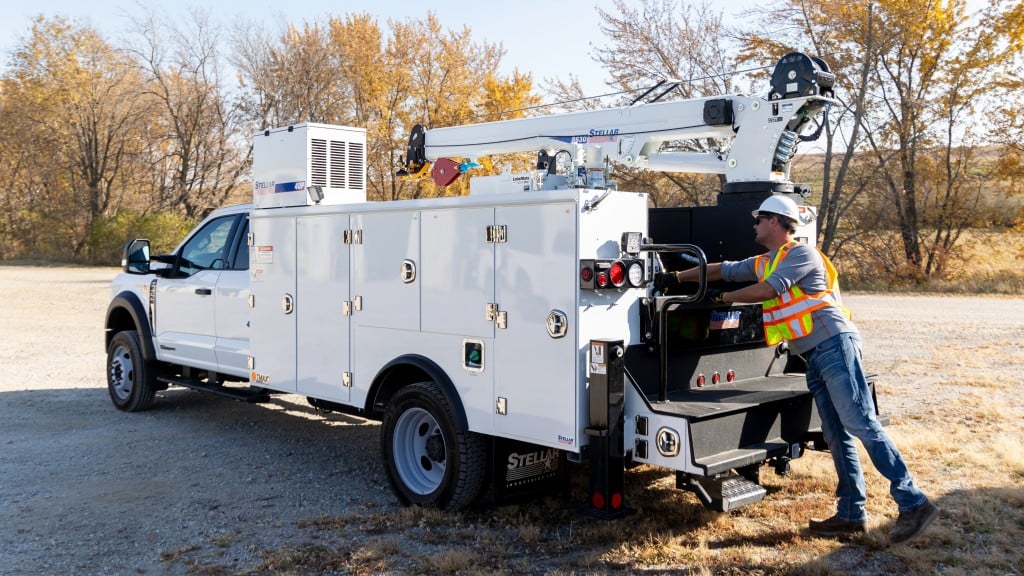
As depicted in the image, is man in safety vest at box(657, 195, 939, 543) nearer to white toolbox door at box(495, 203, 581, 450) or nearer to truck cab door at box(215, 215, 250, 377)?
white toolbox door at box(495, 203, 581, 450)

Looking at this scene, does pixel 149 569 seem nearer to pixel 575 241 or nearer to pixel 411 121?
pixel 575 241

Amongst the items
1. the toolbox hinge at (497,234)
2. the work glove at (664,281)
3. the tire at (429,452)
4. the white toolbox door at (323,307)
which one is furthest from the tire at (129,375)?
the work glove at (664,281)

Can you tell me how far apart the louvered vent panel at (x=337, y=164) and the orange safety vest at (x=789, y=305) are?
3.46 m

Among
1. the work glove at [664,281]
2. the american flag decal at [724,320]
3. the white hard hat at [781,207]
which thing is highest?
the white hard hat at [781,207]

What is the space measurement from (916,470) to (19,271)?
3199 centimetres

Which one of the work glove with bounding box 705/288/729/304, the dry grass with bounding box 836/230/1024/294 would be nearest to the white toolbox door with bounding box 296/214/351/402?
the work glove with bounding box 705/288/729/304

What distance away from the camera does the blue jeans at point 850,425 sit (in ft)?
15.5

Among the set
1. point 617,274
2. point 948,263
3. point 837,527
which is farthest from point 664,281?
point 948,263

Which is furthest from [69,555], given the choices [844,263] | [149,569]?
[844,263]

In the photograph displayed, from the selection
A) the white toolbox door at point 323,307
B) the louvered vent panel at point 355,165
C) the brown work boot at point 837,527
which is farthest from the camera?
the louvered vent panel at point 355,165

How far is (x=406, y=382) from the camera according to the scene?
227 inches

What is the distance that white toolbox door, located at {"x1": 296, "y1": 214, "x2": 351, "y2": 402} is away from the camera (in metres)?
6.07

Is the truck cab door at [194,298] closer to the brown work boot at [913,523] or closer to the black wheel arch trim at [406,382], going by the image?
the black wheel arch trim at [406,382]

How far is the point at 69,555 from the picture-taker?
4.93m
